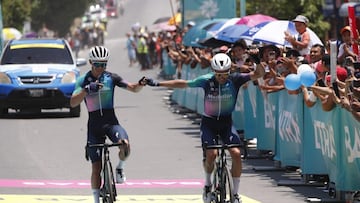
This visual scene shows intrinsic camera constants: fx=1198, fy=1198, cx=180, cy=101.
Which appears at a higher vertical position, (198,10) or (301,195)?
(198,10)

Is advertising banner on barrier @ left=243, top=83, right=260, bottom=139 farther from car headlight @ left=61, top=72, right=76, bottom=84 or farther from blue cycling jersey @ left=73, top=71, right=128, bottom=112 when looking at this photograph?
car headlight @ left=61, top=72, right=76, bottom=84

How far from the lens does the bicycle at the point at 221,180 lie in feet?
40.2

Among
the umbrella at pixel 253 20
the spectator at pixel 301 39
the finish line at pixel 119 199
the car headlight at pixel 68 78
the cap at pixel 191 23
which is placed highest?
the cap at pixel 191 23

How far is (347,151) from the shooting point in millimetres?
13008

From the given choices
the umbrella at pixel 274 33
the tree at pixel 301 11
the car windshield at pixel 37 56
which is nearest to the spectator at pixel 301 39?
the umbrella at pixel 274 33

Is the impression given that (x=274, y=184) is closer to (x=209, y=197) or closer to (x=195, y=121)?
(x=209, y=197)

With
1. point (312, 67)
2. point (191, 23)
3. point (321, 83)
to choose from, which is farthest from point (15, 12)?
point (321, 83)

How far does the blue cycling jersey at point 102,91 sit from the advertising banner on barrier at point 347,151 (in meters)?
2.45

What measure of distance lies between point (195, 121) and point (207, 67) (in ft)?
4.01

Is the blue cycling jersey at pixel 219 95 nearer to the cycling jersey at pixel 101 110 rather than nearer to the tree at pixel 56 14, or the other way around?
the cycling jersey at pixel 101 110

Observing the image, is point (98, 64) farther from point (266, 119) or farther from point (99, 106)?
point (266, 119)

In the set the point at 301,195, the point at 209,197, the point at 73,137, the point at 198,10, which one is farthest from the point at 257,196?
the point at 198,10

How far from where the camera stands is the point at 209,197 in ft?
41.3

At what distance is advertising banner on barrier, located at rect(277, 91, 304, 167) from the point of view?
15.5 metres
